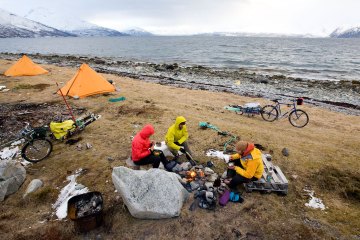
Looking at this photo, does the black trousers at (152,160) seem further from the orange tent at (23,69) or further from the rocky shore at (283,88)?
the orange tent at (23,69)

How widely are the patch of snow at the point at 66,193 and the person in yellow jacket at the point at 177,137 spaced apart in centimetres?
292

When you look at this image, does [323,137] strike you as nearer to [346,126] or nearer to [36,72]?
[346,126]

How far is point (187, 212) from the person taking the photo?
6.27m

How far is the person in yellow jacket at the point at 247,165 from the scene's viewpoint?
673 centimetres

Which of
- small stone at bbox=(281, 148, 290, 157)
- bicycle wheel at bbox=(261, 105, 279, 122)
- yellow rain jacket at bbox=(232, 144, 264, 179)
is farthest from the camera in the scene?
bicycle wheel at bbox=(261, 105, 279, 122)

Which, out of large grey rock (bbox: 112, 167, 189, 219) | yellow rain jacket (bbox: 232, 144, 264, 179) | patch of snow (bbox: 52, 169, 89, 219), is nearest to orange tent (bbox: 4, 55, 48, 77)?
patch of snow (bbox: 52, 169, 89, 219)

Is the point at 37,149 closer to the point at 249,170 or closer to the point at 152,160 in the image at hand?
the point at 152,160

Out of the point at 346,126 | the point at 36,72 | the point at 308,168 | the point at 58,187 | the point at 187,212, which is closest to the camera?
the point at 187,212

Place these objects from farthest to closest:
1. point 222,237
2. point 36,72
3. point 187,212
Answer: point 36,72
point 187,212
point 222,237

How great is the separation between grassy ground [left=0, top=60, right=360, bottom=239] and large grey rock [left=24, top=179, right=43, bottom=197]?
21cm

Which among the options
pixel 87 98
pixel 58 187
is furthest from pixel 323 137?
pixel 87 98

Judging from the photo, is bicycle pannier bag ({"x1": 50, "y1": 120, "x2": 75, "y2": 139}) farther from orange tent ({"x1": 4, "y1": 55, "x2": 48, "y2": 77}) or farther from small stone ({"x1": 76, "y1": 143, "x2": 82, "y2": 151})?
orange tent ({"x1": 4, "y1": 55, "x2": 48, "y2": 77})

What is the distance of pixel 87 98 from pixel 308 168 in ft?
42.9

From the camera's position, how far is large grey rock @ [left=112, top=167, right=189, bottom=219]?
5.89 meters
